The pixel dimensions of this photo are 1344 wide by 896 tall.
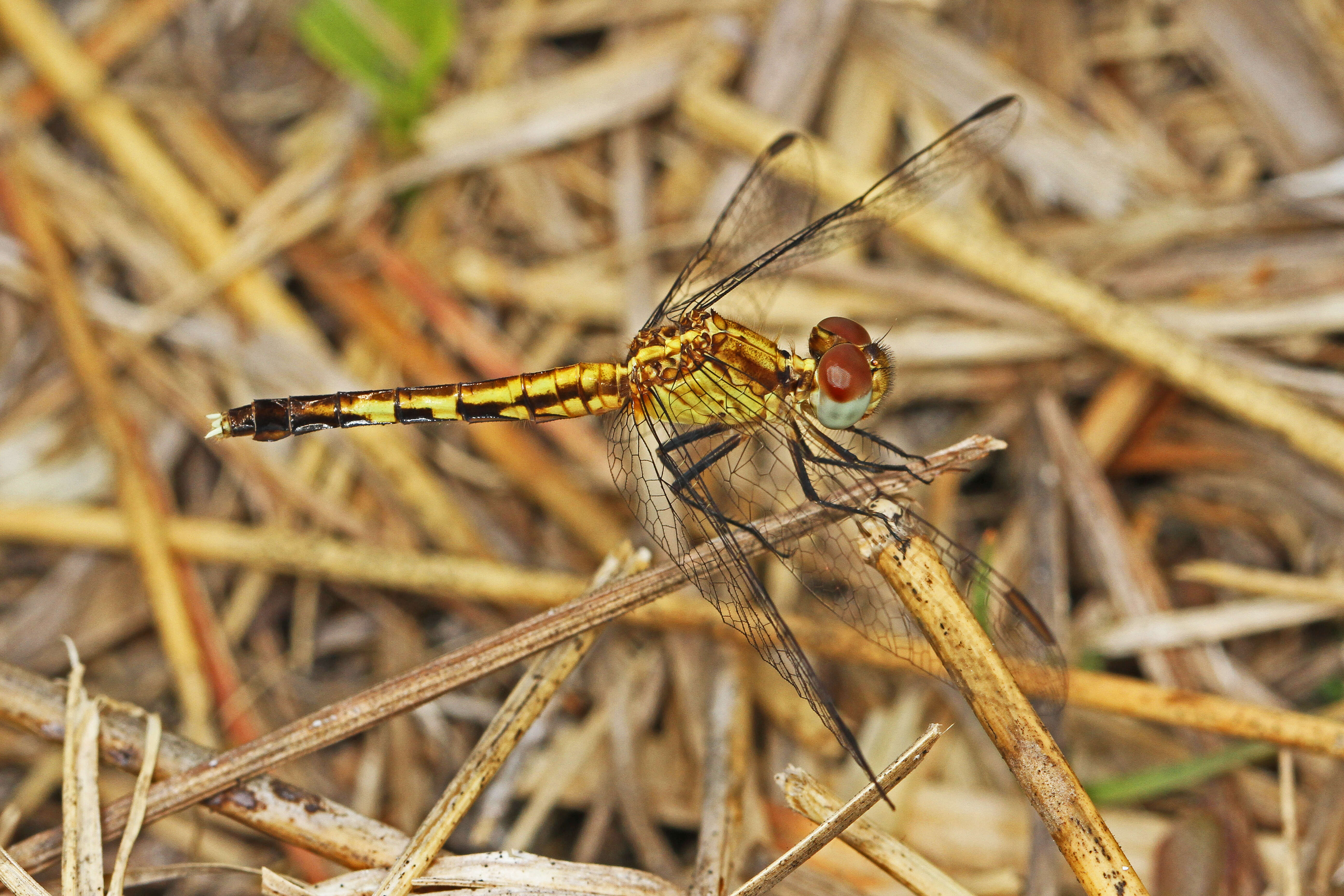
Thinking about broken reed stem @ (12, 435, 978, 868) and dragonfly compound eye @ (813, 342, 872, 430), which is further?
dragonfly compound eye @ (813, 342, 872, 430)

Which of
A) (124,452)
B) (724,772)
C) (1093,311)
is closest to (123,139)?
(124,452)

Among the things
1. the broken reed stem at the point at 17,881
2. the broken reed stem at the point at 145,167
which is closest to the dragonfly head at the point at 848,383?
the broken reed stem at the point at 17,881

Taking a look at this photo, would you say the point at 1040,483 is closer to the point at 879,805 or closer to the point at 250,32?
the point at 879,805

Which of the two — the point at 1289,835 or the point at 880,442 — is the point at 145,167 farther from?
the point at 1289,835

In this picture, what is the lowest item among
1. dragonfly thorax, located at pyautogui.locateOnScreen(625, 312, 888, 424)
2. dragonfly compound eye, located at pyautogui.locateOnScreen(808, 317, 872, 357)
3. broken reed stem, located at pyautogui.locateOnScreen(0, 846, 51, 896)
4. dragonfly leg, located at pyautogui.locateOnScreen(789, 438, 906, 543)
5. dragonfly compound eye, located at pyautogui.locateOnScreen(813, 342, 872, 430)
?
broken reed stem, located at pyautogui.locateOnScreen(0, 846, 51, 896)

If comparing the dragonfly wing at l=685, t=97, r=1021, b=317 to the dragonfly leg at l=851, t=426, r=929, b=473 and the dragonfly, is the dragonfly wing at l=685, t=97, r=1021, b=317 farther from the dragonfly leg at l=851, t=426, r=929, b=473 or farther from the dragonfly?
the dragonfly leg at l=851, t=426, r=929, b=473

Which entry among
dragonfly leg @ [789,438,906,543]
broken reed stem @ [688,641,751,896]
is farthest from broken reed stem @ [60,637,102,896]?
dragonfly leg @ [789,438,906,543]
